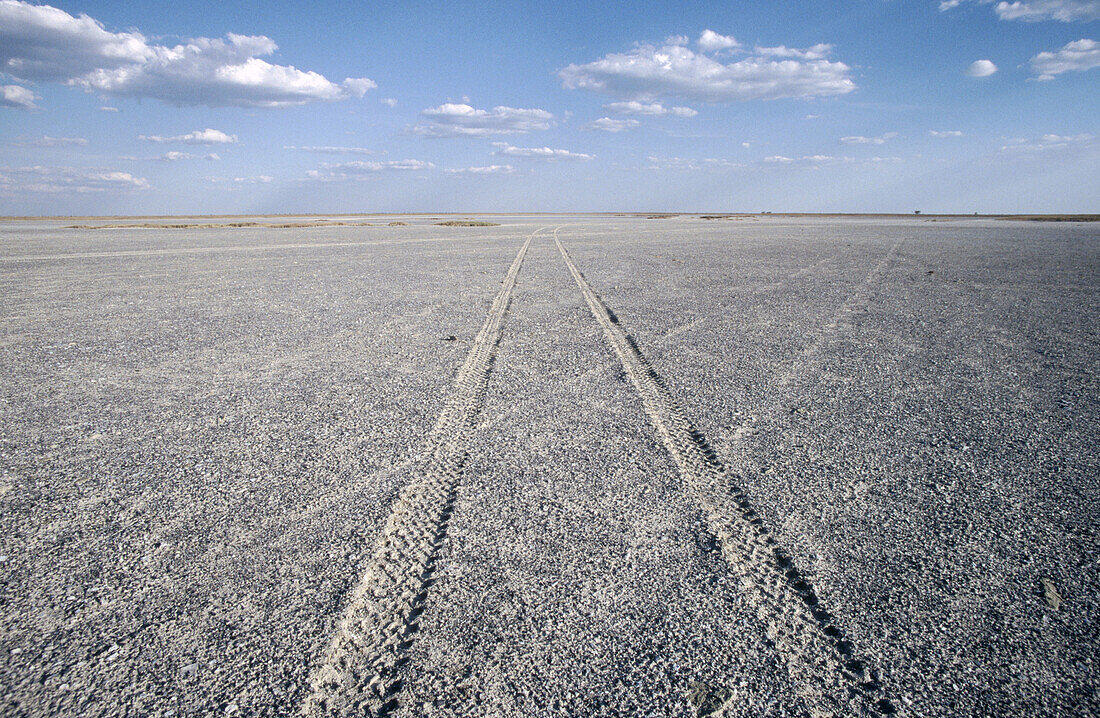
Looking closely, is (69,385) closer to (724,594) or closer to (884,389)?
(724,594)

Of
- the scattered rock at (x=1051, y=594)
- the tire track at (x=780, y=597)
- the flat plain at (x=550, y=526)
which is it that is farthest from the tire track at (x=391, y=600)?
the scattered rock at (x=1051, y=594)

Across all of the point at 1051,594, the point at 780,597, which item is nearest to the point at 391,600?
the point at 780,597

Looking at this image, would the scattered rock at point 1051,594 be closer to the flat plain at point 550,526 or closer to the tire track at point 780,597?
the flat plain at point 550,526

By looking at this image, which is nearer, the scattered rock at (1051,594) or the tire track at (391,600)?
the tire track at (391,600)

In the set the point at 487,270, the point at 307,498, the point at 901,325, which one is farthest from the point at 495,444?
the point at 487,270
